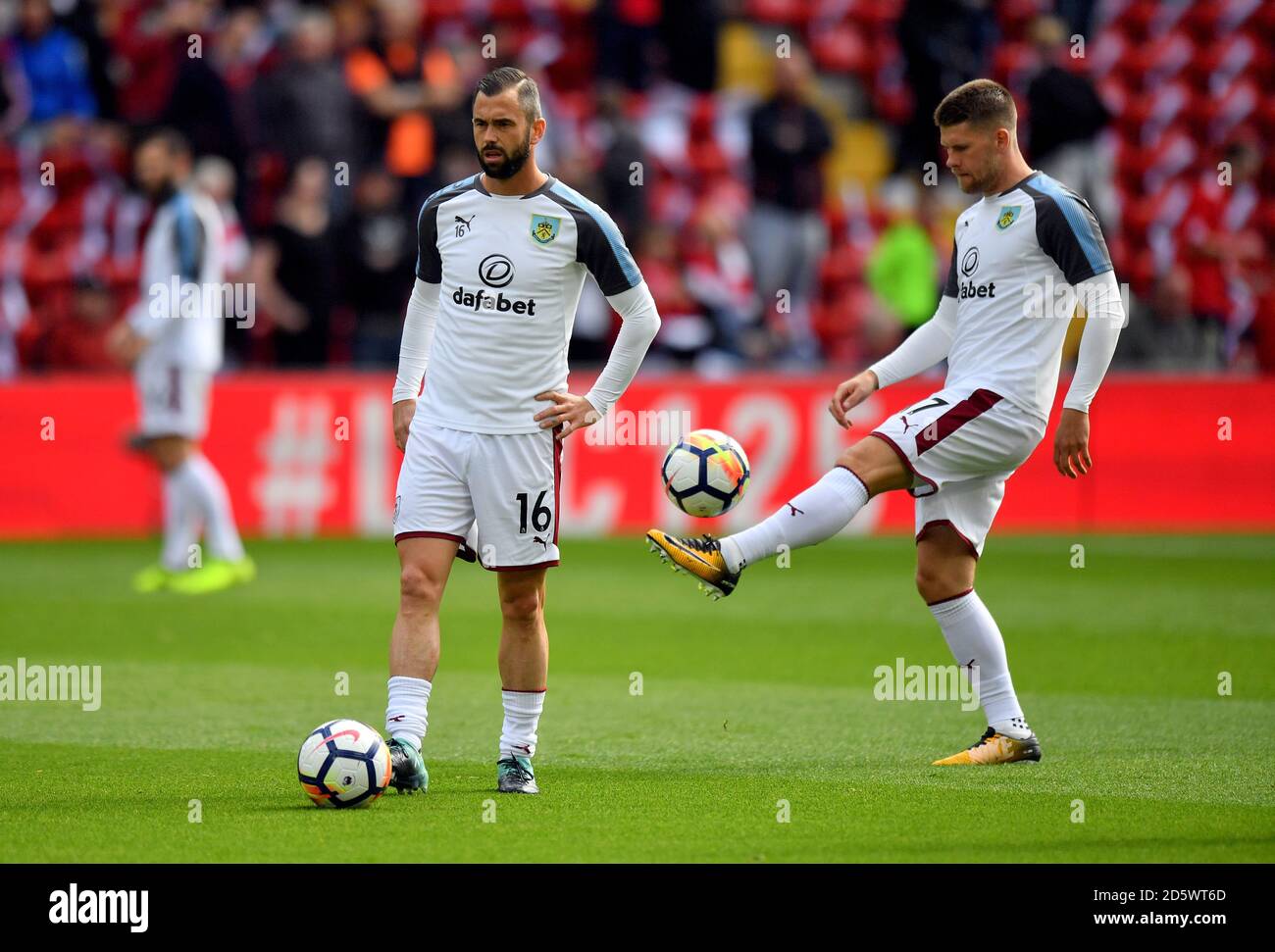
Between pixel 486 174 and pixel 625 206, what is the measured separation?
11.7m

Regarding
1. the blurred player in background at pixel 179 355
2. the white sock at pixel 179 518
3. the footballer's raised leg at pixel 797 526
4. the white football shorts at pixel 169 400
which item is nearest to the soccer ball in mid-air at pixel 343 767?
the footballer's raised leg at pixel 797 526

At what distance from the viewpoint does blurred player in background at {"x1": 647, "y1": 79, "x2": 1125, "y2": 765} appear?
6836 millimetres

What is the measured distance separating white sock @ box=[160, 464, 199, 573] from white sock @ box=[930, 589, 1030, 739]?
287 inches

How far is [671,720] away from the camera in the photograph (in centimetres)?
842

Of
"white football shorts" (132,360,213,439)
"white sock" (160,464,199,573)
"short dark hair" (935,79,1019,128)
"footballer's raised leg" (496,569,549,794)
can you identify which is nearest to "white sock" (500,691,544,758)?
"footballer's raised leg" (496,569,549,794)

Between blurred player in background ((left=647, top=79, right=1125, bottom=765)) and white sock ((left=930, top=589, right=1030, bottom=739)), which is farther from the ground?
blurred player in background ((left=647, top=79, right=1125, bottom=765))

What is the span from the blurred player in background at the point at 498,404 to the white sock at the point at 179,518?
22.7 feet

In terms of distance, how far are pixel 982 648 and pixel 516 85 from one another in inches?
110

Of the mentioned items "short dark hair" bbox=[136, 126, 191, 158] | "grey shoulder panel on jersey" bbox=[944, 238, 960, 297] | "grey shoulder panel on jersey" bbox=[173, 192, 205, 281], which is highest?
"short dark hair" bbox=[136, 126, 191, 158]

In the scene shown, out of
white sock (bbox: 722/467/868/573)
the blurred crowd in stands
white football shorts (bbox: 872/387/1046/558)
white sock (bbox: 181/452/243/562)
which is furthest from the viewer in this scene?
the blurred crowd in stands

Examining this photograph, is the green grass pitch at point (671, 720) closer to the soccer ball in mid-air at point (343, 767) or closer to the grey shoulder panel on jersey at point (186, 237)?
the soccer ball in mid-air at point (343, 767)

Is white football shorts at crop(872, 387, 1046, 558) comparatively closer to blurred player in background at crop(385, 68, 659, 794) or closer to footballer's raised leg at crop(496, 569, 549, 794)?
blurred player in background at crop(385, 68, 659, 794)
